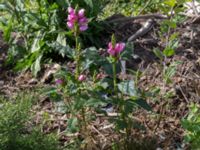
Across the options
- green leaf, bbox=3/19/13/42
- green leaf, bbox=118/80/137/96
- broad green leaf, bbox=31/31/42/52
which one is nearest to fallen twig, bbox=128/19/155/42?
broad green leaf, bbox=31/31/42/52

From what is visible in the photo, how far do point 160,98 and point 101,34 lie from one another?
0.97 meters

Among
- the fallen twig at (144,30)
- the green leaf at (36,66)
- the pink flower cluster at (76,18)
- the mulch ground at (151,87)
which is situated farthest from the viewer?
the fallen twig at (144,30)

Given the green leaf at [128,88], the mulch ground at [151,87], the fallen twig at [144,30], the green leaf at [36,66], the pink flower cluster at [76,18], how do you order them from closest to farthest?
the pink flower cluster at [76,18] < the green leaf at [128,88] < the mulch ground at [151,87] < the green leaf at [36,66] < the fallen twig at [144,30]

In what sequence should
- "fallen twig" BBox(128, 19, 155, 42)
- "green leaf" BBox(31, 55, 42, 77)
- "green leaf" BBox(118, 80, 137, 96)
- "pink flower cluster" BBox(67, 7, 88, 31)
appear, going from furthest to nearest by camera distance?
"fallen twig" BBox(128, 19, 155, 42)
"green leaf" BBox(31, 55, 42, 77)
"green leaf" BBox(118, 80, 137, 96)
"pink flower cluster" BBox(67, 7, 88, 31)

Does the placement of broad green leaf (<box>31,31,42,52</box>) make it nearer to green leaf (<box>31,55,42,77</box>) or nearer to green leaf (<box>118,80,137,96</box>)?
green leaf (<box>31,55,42,77</box>)

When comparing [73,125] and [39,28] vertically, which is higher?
[39,28]

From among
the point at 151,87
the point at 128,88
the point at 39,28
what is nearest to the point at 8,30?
the point at 39,28

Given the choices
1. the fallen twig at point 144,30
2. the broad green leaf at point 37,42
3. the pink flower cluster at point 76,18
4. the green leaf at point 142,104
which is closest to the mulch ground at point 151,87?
the fallen twig at point 144,30

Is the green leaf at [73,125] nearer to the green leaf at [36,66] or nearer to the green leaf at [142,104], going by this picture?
the green leaf at [142,104]

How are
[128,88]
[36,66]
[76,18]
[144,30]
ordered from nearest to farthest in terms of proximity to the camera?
[76,18] → [128,88] → [36,66] → [144,30]

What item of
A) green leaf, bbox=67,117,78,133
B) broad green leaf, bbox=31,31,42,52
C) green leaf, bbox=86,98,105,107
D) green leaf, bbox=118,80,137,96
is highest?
broad green leaf, bbox=31,31,42,52

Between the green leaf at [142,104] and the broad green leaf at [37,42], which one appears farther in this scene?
the broad green leaf at [37,42]

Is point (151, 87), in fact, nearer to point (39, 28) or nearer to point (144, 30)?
point (144, 30)

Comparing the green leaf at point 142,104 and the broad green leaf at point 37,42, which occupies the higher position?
the broad green leaf at point 37,42
